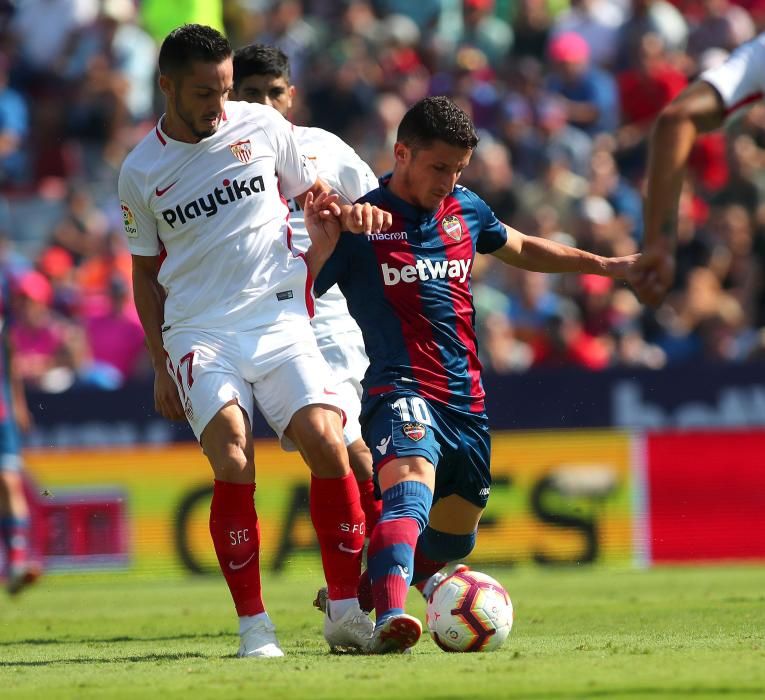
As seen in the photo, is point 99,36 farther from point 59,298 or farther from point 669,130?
point 669,130

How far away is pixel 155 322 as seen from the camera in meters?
6.90

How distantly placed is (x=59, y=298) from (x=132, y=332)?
159 cm

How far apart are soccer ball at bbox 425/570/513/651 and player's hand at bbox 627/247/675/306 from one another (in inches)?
79.6

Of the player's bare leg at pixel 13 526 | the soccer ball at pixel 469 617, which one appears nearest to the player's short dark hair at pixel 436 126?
the soccer ball at pixel 469 617

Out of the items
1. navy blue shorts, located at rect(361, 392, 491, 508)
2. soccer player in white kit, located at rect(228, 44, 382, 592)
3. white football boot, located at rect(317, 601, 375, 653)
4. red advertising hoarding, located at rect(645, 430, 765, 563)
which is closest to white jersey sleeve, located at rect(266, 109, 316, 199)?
soccer player in white kit, located at rect(228, 44, 382, 592)

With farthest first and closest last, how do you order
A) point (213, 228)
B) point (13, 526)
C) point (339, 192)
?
point (13, 526) → point (339, 192) → point (213, 228)

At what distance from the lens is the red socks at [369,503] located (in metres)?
7.82

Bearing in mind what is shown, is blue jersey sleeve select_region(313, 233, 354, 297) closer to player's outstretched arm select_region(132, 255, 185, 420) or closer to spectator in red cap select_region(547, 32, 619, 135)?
player's outstretched arm select_region(132, 255, 185, 420)

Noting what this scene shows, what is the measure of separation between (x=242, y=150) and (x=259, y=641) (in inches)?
86.1

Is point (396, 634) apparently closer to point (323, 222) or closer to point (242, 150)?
point (323, 222)

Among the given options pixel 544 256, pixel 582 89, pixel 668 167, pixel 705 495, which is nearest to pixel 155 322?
pixel 544 256

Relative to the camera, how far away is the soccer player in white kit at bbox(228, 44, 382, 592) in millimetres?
Result: 7773

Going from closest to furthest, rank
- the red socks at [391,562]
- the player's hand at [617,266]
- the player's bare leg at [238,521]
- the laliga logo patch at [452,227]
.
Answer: the red socks at [391,562]
the player's bare leg at [238,521]
the laliga logo patch at [452,227]
the player's hand at [617,266]

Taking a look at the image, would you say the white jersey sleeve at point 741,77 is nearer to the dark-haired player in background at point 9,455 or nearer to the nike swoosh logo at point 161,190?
the nike swoosh logo at point 161,190
